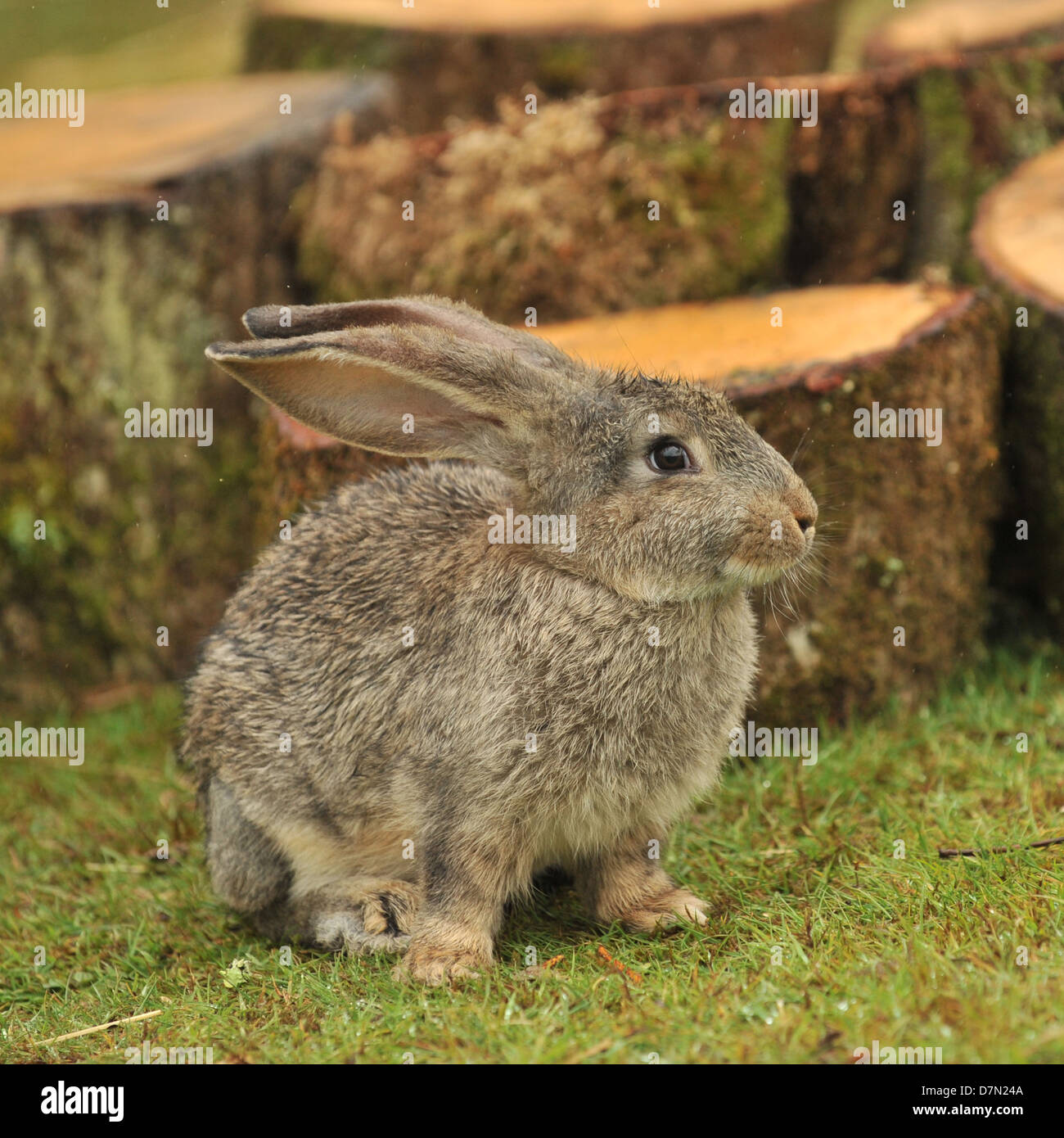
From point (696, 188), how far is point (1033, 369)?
176 centimetres

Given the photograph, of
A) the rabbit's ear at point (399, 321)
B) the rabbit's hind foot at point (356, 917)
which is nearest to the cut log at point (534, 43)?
the rabbit's ear at point (399, 321)

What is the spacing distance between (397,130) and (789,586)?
3717mm

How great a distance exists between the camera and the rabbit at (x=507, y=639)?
13.1 ft

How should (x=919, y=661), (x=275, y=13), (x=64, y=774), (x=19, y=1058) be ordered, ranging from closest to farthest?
(x=19, y=1058) → (x=919, y=661) → (x=64, y=774) → (x=275, y=13)

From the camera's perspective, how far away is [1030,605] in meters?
6.34

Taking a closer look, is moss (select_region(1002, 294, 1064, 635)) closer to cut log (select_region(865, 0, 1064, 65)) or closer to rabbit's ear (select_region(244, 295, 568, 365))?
cut log (select_region(865, 0, 1064, 65))

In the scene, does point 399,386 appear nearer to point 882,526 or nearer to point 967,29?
point 882,526

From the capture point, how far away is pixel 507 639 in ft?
13.6

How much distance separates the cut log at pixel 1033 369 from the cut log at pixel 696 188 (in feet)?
0.86

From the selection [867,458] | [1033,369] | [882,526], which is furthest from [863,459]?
[1033,369]

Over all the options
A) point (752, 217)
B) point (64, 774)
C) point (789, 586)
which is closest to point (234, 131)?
point (752, 217)

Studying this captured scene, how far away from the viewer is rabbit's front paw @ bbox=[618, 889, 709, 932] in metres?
4.28

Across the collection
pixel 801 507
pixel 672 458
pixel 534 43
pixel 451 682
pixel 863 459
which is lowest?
pixel 451 682

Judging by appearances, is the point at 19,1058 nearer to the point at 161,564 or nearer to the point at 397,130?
the point at 161,564
